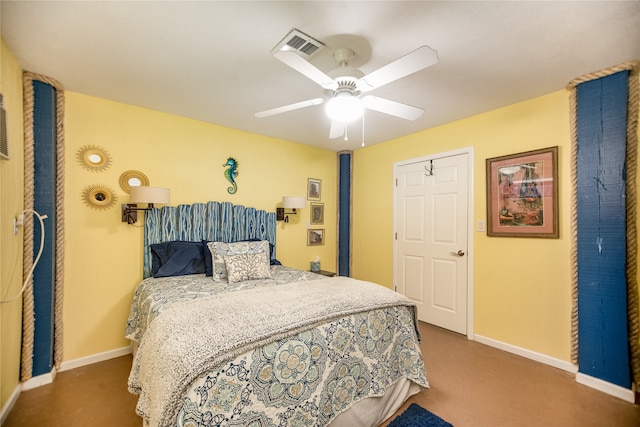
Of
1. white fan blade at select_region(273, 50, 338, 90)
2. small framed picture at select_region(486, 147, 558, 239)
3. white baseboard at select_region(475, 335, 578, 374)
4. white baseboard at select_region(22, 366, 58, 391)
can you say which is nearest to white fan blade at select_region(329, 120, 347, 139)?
white fan blade at select_region(273, 50, 338, 90)

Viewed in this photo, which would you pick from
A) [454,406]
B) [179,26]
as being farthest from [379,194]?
[179,26]

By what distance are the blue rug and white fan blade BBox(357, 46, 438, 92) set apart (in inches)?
79.1

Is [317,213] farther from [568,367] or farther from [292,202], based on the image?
[568,367]

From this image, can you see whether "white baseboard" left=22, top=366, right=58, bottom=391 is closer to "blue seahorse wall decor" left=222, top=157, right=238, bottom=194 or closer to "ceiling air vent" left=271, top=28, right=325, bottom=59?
"blue seahorse wall decor" left=222, top=157, right=238, bottom=194

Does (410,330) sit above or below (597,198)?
below

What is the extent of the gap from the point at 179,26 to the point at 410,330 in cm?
243

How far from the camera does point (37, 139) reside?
2.14 metres

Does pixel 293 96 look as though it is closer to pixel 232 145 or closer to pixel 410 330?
pixel 232 145

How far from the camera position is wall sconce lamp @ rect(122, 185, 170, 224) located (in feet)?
8.04

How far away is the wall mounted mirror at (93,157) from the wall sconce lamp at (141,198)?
1.11 ft

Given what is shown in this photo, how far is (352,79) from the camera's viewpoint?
1.61 metres

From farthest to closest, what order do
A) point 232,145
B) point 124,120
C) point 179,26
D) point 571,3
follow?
point 232,145, point 124,120, point 179,26, point 571,3

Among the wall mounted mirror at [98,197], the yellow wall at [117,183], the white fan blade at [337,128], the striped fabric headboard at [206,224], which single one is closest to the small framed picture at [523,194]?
the white fan blade at [337,128]

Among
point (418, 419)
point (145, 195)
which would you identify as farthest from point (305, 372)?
point (145, 195)
